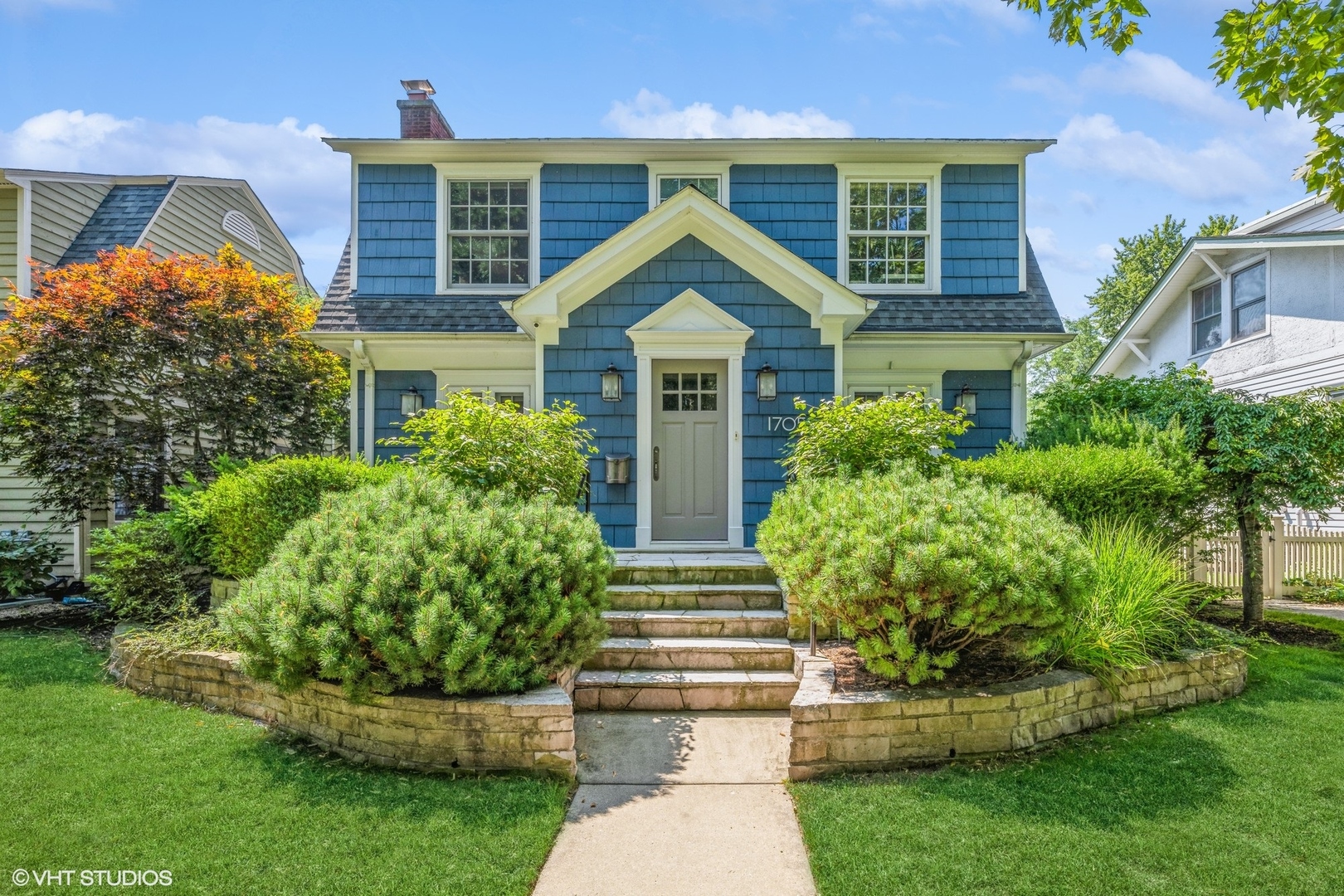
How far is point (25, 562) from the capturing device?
780 cm

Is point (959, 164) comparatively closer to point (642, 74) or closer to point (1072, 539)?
point (642, 74)

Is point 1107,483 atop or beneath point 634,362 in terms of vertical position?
beneath

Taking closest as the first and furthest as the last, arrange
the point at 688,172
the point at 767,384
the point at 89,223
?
1. the point at 767,384
2. the point at 688,172
3. the point at 89,223

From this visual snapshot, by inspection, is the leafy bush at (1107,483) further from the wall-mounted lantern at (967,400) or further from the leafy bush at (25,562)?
the leafy bush at (25,562)

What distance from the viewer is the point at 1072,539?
4148 mm

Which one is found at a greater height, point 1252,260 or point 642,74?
point 642,74

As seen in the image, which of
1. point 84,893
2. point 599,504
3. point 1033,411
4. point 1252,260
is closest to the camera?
point 84,893

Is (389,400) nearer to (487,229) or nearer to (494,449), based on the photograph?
(487,229)

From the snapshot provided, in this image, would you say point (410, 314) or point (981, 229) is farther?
point (981, 229)

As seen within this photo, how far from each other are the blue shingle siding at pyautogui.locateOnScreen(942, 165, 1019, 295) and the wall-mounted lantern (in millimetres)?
1382

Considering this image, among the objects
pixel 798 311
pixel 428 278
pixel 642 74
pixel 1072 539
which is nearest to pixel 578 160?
pixel 642 74

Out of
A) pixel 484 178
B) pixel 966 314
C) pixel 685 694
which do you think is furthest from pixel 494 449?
pixel 966 314

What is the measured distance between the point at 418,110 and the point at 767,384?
257 inches

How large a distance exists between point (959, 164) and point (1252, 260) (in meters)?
6.69
